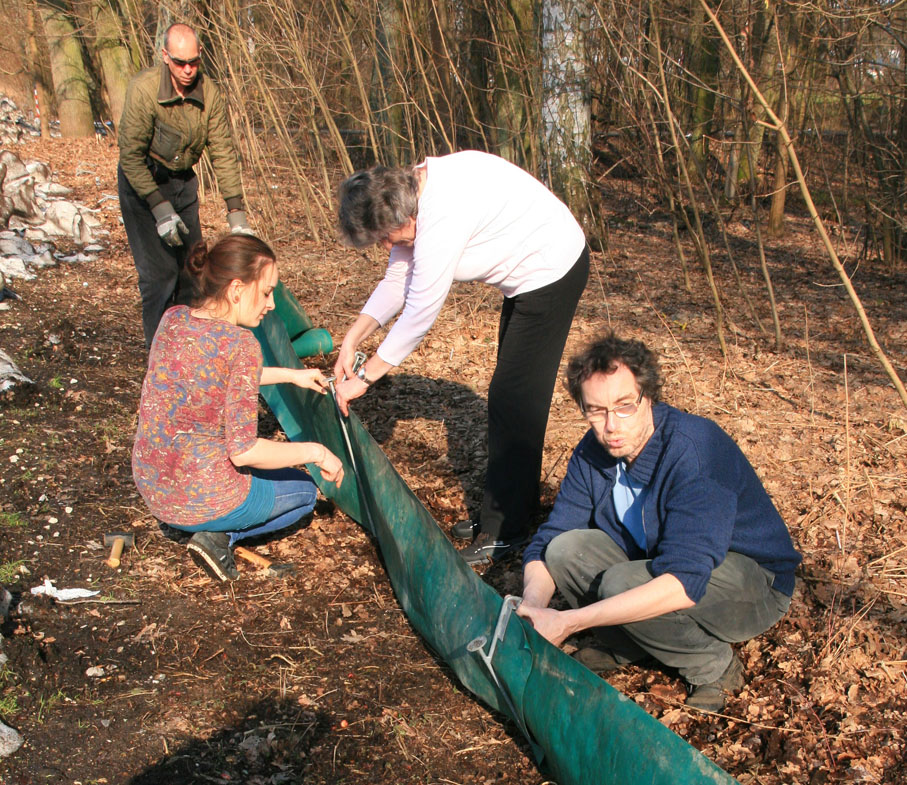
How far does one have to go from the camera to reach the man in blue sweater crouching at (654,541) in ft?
8.38

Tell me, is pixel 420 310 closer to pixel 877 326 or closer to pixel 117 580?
pixel 117 580

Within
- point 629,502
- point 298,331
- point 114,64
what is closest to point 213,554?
point 629,502

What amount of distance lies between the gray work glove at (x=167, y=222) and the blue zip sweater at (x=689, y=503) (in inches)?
121

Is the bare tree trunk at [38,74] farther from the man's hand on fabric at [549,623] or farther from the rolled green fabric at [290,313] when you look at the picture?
the man's hand on fabric at [549,623]

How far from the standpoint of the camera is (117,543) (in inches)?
157

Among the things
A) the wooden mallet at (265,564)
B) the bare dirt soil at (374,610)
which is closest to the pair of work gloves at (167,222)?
the bare dirt soil at (374,610)

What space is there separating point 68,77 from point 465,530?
51.4 feet

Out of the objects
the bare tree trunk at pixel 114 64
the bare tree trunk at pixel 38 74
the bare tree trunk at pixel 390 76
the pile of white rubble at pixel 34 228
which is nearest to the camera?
the bare tree trunk at pixel 390 76

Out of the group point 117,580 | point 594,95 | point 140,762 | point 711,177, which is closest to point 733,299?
point 594,95

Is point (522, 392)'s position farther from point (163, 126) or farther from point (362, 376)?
point (163, 126)

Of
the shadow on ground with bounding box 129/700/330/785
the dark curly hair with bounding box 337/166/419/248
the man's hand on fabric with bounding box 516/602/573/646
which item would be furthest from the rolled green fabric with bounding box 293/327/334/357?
the man's hand on fabric with bounding box 516/602/573/646

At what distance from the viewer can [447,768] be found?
2.78m

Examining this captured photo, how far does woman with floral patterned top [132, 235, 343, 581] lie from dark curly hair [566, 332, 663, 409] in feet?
3.80

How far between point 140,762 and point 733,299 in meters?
6.32
